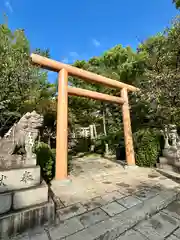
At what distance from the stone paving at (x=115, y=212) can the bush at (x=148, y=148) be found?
1.53m

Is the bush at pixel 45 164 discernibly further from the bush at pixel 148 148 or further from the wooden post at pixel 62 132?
the bush at pixel 148 148

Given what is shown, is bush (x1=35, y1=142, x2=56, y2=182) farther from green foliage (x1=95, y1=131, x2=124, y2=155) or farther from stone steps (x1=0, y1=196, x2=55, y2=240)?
green foliage (x1=95, y1=131, x2=124, y2=155)

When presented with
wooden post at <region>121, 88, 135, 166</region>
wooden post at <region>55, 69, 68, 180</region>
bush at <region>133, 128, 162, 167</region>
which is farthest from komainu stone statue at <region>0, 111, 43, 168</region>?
bush at <region>133, 128, 162, 167</region>

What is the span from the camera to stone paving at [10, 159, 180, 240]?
5.41ft

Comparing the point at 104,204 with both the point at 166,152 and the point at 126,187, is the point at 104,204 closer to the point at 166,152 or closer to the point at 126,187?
the point at 126,187

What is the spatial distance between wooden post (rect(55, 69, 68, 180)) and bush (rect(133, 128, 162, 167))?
2950 millimetres

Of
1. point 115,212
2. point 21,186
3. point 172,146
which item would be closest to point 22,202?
point 21,186

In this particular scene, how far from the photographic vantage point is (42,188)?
1.93 metres

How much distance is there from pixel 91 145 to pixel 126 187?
7.40 m

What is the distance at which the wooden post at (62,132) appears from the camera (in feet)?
11.1

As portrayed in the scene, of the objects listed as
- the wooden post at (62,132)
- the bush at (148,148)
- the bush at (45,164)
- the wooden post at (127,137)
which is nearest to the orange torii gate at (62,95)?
the wooden post at (62,132)

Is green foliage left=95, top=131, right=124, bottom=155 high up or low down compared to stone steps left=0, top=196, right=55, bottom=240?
up

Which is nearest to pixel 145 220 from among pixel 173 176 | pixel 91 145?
pixel 173 176

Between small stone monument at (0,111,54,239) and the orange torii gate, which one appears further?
the orange torii gate
